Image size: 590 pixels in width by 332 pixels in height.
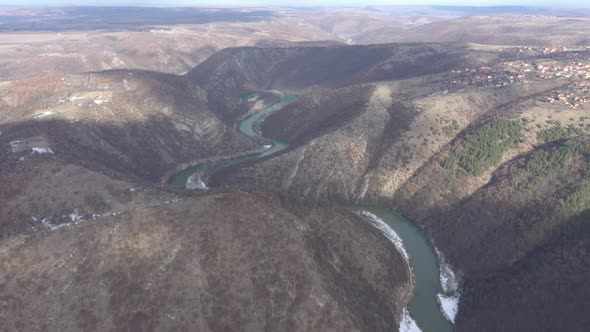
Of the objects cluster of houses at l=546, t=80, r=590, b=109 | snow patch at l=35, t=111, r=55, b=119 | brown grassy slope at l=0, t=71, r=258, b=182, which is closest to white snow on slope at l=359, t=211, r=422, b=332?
brown grassy slope at l=0, t=71, r=258, b=182

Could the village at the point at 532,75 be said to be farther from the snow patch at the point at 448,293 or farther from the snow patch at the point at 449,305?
the snow patch at the point at 449,305

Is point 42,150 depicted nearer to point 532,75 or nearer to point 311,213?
point 311,213

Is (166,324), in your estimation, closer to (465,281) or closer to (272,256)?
(272,256)

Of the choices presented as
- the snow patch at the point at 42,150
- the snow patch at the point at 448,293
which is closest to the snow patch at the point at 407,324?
the snow patch at the point at 448,293

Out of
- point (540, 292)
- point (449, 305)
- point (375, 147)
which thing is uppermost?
point (375, 147)

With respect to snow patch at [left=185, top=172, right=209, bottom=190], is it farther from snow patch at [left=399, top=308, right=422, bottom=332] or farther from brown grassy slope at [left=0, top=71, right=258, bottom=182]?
snow patch at [left=399, top=308, right=422, bottom=332]

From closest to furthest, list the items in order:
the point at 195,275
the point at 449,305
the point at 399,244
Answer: the point at 195,275 < the point at 449,305 < the point at 399,244

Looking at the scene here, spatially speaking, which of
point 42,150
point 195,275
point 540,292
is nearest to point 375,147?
point 540,292

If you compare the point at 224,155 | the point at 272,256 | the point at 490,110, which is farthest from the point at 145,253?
the point at 490,110
